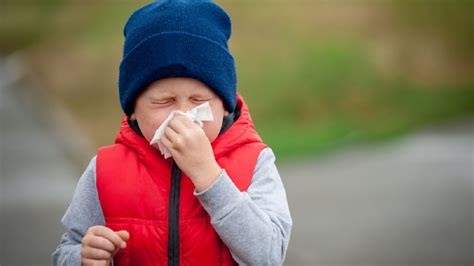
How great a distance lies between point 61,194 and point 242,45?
4.24m

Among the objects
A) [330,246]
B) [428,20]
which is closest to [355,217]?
[330,246]

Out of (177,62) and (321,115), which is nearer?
(177,62)

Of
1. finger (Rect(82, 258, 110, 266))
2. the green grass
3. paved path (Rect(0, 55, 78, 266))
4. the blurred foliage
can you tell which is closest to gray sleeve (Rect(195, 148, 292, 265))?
finger (Rect(82, 258, 110, 266))

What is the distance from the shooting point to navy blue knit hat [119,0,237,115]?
220 cm

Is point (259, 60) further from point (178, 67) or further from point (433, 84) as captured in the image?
point (178, 67)

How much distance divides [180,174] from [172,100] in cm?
25

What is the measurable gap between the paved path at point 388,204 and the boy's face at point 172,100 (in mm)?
3027

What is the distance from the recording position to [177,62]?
219cm

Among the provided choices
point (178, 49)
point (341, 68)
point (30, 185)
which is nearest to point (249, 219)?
point (178, 49)

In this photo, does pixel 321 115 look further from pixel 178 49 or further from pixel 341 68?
pixel 178 49

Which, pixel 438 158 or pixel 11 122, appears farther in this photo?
pixel 11 122

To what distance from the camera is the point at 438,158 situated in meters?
7.52

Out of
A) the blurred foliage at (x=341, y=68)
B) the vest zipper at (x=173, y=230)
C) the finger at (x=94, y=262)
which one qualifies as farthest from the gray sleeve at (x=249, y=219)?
the blurred foliage at (x=341, y=68)

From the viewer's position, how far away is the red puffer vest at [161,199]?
222cm
